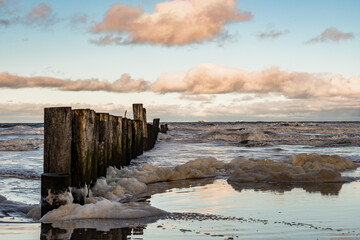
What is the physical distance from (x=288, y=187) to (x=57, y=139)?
12.4 ft

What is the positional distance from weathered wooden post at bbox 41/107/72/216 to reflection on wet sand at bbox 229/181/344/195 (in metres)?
2.83

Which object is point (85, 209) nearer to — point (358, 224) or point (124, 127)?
point (358, 224)

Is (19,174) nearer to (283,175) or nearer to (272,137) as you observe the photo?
(283,175)

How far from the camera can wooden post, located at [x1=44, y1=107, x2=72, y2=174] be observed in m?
4.64

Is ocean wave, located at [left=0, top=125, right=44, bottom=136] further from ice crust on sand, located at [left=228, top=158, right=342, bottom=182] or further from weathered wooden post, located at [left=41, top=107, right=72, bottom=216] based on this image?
weathered wooden post, located at [left=41, top=107, right=72, bottom=216]

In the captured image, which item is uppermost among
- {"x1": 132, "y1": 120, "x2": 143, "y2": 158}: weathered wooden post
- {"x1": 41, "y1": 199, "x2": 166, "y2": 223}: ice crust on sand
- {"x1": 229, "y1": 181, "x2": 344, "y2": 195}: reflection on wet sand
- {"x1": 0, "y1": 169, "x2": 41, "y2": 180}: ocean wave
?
{"x1": 132, "y1": 120, "x2": 143, "y2": 158}: weathered wooden post

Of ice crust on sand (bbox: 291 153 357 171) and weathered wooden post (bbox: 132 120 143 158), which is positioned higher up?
weathered wooden post (bbox: 132 120 143 158)

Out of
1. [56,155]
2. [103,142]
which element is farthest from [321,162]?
[56,155]

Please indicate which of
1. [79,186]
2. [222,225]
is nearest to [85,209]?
[79,186]

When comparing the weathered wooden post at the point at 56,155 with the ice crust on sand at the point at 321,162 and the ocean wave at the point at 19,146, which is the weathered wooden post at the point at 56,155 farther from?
the ocean wave at the point at 19,146

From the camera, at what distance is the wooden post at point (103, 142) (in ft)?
21.8

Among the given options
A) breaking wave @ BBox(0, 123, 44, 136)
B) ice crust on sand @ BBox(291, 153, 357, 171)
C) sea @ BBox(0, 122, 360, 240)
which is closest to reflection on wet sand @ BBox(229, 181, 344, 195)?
sea @ BBox(0, 122, 360, 240)

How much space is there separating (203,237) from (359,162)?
8.64m

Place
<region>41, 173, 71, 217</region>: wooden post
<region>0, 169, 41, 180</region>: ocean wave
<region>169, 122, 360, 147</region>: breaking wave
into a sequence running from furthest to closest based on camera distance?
<region>169, 122, 360, 147</region>: breaking wave
<region>0, 169, 41, 180</region>: ocean wave
<region>41, 173, 71, 217</region>: wooden post
